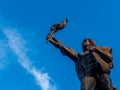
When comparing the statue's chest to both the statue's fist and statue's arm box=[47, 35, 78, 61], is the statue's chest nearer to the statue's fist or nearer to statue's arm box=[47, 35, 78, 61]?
statue's arm box=[47, 35, 78, 61]

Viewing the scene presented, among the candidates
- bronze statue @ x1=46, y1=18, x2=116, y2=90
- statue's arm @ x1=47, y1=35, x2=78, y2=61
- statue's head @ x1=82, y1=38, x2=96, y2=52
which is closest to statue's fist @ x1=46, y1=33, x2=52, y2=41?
statue's arm @ x1=47, y1=35, x2=78, y2=61

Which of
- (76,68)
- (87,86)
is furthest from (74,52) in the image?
(87,86)

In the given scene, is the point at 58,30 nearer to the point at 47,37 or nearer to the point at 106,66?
the point at 47,37

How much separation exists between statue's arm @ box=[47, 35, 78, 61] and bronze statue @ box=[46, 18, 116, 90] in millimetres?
111

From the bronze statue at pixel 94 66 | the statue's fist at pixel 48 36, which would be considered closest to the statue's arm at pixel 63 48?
the statue's fist at pixel 48 36

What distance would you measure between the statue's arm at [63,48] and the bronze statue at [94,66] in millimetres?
111

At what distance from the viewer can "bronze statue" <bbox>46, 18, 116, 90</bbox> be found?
1994cm

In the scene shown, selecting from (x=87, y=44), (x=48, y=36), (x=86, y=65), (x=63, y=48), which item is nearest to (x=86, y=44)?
(x=87, y=44)

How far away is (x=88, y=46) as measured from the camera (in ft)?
68.9

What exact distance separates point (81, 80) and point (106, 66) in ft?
3.35

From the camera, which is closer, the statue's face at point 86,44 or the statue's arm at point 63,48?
the statue's face at point 86,44

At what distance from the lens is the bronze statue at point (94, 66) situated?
19938 mm

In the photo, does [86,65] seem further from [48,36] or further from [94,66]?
[48,36]

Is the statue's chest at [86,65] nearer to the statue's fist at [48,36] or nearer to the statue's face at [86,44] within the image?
the statue's face at [86,44]
